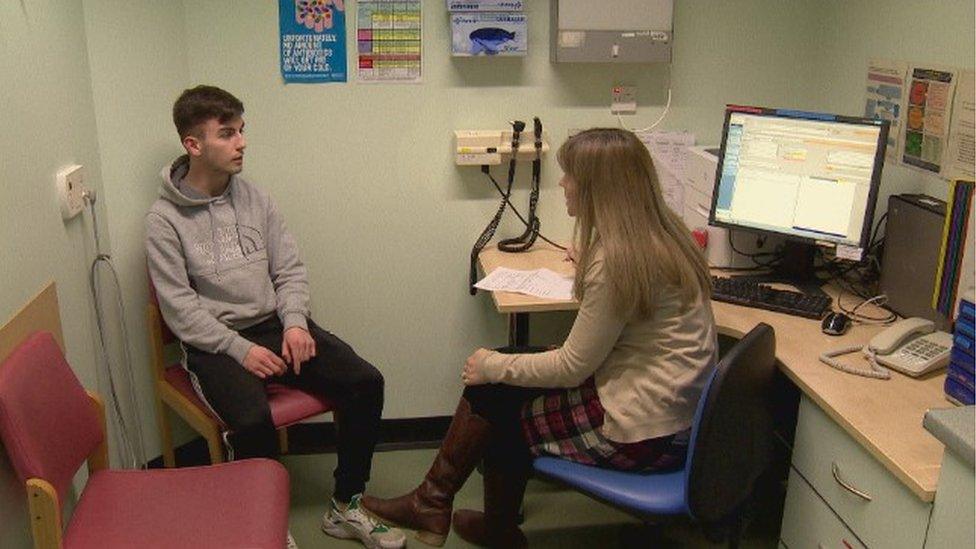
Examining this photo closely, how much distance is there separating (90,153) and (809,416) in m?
1.91

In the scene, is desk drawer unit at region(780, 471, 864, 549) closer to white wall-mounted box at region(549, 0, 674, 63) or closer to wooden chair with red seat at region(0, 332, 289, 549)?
wooden chair with red seat at region(0, 332, 289, 549)

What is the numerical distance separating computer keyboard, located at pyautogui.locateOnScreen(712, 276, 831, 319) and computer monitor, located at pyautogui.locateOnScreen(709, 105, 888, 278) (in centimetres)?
16

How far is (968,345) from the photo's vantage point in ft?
5.43

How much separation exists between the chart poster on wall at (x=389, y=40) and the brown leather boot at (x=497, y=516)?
126 centimetres

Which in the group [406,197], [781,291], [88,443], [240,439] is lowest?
[240,439]

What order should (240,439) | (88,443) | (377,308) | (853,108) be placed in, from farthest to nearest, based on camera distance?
(377,308) < (853,108) < (240,439) < (88,443)

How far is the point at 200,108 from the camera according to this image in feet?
7.70

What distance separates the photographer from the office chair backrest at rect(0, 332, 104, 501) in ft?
5.18

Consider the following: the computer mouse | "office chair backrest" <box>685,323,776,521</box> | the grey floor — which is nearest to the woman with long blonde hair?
"office chair backrest" <box>685,323,776,521</box>

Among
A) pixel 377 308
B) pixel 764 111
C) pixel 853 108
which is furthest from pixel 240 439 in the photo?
pixel 853 108

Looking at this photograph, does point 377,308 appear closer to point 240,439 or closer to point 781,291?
point 240,439

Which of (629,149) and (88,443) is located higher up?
(629,149)

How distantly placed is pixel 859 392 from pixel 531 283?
37.7 inches

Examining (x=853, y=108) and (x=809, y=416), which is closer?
(x=809, y=416)
